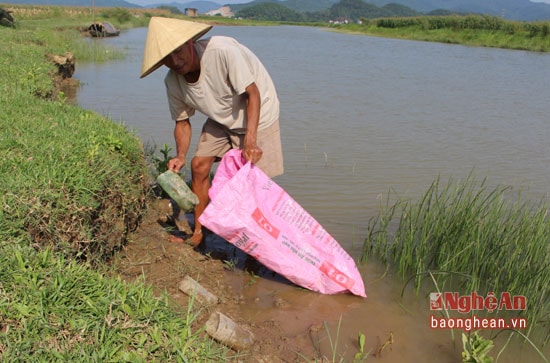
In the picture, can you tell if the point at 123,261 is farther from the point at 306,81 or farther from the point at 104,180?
the point at 306,81

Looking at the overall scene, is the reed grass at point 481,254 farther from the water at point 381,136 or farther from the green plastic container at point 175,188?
the green plastic container at point 175,188

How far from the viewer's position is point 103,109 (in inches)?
281

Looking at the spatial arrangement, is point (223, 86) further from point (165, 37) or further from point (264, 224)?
point (264, 224)

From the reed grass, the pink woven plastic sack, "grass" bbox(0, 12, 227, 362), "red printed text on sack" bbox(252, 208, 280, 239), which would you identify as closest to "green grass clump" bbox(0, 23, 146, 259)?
"grass" bbox(0, 12, 227, 362)

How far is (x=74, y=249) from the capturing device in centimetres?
236

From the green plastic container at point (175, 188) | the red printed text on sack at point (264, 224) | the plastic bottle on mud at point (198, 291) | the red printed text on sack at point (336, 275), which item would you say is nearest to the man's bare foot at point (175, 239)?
the green plastic container at point (175, 188)

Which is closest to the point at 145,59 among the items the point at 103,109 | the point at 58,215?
the point at 58,215

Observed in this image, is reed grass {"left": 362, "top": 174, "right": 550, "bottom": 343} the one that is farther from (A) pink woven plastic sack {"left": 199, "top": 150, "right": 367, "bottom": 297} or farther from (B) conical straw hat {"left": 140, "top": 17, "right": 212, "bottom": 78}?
(B) conical straw hat {"left": 140, "top": 17, "right": 212, "bottom": 78}

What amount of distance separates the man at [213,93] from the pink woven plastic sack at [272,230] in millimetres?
183

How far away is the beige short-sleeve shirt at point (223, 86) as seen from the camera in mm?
2680

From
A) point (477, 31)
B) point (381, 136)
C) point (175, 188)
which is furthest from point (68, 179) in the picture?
point (477, 31)

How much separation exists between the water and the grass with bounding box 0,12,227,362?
95 centimetres

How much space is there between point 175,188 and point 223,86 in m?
0.69

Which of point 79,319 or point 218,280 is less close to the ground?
point 79,319
